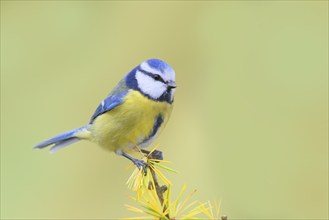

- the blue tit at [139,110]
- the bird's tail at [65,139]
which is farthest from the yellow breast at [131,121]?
the bird's tail at [65,139]

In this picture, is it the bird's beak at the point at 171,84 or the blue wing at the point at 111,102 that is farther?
the blue wing at the point at 111,102

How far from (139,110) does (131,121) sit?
4 centimetres

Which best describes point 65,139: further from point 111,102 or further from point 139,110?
point 139,110

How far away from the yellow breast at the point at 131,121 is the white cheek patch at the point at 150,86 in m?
0.02

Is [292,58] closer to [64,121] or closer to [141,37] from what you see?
[141,37]

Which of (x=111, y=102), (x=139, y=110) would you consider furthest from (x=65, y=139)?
(x=139, y=110)

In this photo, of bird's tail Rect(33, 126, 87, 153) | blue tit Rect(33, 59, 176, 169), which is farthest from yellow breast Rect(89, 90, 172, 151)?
bird's tail Rect(33, 126, 87, 153)

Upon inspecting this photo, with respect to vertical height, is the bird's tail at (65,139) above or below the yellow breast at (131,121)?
below

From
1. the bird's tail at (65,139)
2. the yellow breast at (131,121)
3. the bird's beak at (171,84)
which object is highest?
the bird's beak at (171,84)

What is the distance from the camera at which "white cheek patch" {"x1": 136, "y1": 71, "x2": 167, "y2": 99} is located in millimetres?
1686

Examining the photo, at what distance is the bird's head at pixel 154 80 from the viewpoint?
5.33ft

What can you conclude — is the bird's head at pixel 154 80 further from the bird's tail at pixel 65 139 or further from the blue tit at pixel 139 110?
the bird's tail at pixel 65 139

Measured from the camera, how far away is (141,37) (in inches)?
120

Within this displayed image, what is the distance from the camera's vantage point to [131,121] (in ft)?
5.61
